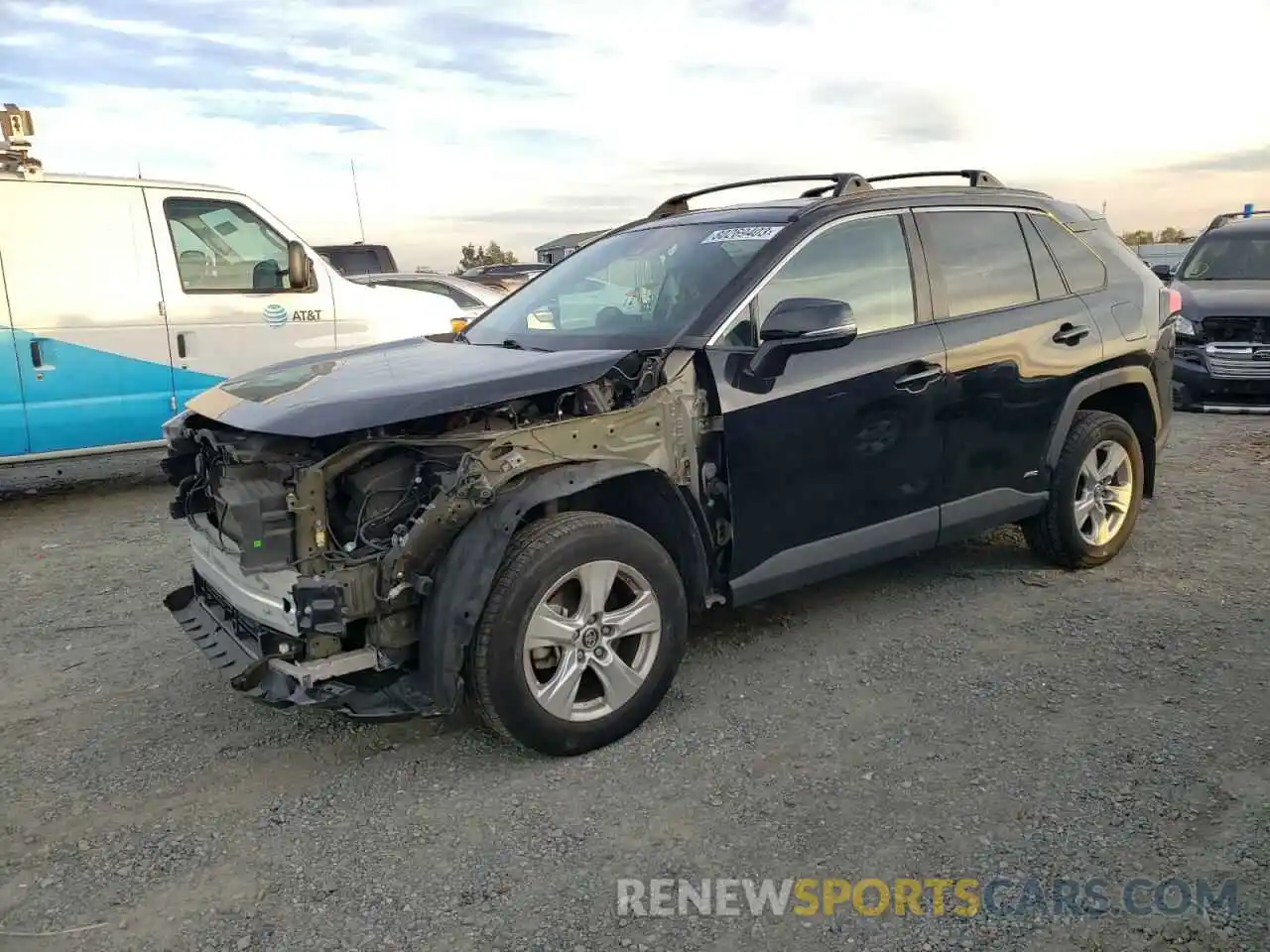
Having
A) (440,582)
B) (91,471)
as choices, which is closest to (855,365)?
(440,582)

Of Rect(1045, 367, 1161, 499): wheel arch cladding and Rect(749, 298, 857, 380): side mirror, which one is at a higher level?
Rect(749, 298, 857, 380): side mirror

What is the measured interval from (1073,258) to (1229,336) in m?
5.61

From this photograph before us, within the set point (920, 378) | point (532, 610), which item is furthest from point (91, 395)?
point (920, 378)

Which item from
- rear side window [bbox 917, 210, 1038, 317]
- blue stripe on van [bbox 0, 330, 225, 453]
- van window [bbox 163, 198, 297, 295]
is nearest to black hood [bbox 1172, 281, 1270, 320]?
rear side window [bbox 917, 210, 1038, 317]

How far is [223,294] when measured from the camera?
7.52 metres

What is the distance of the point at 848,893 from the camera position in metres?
2.67

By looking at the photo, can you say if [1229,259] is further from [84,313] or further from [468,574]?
[84,313]

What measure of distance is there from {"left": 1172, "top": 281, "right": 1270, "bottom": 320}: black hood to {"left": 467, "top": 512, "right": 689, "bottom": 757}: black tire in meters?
8.15

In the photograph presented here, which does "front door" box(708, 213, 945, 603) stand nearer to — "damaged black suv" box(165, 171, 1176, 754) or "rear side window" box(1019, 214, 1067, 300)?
"damaged black suv" box(165, 171, 1176, 754)

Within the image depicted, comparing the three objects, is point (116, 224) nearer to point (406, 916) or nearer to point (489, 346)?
point (489, 346)

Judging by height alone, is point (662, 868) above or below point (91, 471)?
below

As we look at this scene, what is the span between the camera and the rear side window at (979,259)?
174 inches

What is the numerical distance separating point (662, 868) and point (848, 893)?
51 centimetres

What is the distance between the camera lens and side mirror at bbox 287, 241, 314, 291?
754cm
